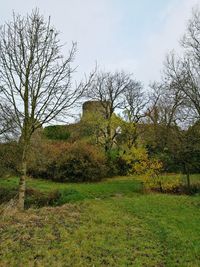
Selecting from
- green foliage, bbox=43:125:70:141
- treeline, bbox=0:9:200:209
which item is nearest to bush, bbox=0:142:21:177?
treeline, bbox=0:9:200:209

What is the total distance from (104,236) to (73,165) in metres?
15.4

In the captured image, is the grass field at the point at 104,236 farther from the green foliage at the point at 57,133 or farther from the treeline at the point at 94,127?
the green foliage at the point at 57,133

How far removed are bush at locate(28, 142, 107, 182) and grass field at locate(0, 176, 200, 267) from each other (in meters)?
10.4

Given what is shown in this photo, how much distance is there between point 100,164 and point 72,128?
28.9 ft

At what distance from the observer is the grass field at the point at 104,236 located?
22.6ft

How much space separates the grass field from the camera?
22.6ft

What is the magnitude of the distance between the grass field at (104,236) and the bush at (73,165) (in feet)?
34.0

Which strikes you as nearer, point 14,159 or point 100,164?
point 14,159

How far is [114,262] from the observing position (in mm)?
6738

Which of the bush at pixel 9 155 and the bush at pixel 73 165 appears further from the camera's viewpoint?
the bush at pixel 73 165

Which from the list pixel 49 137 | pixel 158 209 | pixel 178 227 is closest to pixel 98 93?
pixel 49 137

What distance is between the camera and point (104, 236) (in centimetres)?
866

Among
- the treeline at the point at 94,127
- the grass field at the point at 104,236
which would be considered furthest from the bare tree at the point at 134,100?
the grass field at the point at 104,236

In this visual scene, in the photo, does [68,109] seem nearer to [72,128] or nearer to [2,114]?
[2,114]
